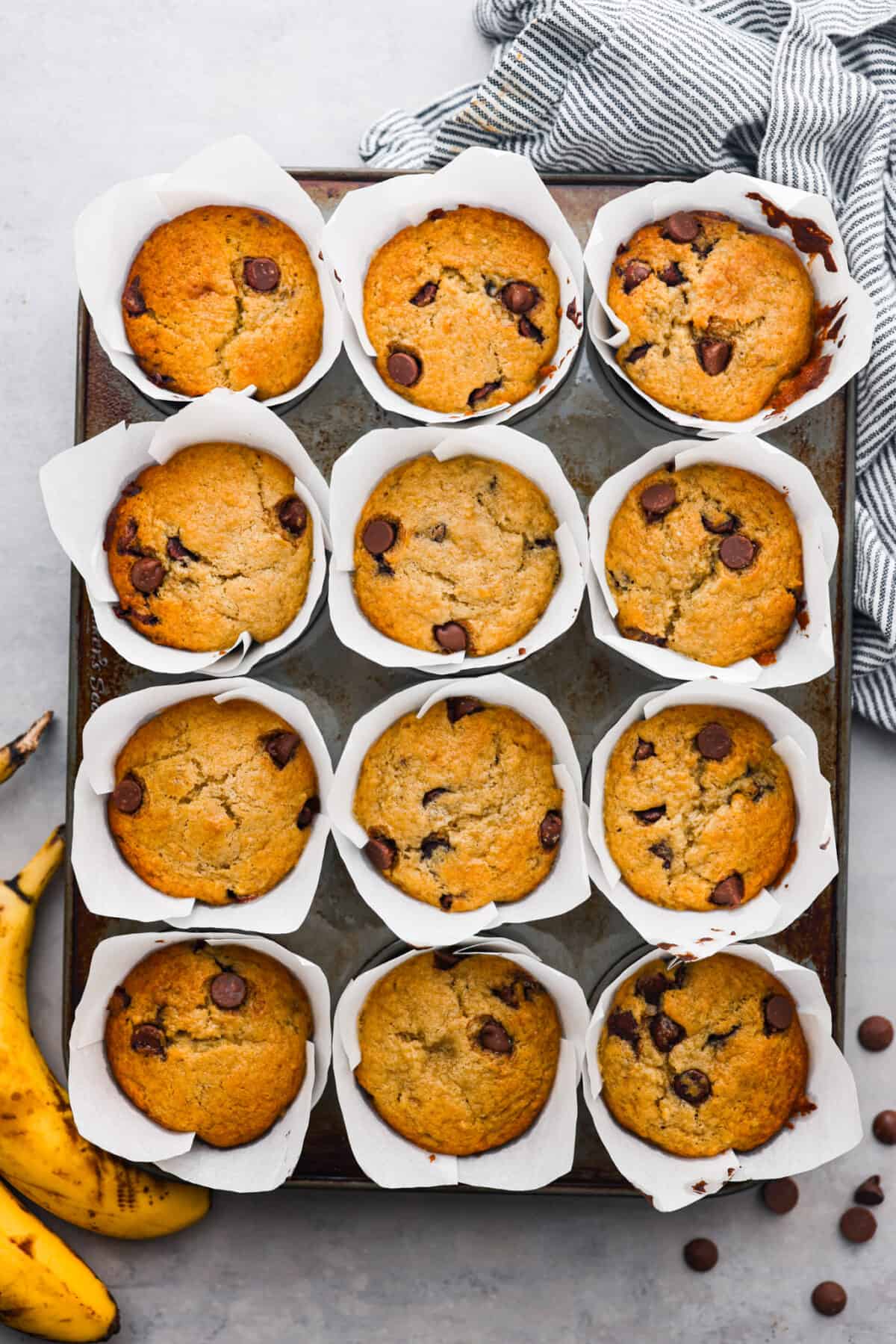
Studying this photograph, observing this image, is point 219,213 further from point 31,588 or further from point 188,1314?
point 188,1314

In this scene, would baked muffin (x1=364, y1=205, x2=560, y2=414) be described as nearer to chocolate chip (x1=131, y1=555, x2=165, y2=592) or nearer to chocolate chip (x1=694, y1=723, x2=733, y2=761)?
chocolate chip (x1=131, y1=555, x2=165, y2=592)

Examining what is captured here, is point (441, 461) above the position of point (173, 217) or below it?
below

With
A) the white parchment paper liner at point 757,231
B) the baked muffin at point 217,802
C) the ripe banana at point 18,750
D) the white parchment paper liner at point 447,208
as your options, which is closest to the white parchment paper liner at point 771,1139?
the baked muffin at point 217,802

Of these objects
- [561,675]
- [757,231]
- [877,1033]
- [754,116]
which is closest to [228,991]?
[561,675]

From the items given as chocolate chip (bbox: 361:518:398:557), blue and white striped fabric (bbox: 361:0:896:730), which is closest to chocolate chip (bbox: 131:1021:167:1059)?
chocolate chip (bbox: 361:518:398:557)

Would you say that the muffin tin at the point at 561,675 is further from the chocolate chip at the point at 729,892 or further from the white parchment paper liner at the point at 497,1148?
the chocolate chip at the point at 729,892

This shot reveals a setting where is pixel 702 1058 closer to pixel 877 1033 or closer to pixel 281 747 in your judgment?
pixel 877 1033
